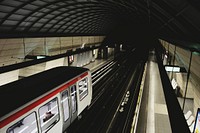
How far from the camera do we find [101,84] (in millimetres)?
17578

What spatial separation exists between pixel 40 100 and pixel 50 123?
1.00m

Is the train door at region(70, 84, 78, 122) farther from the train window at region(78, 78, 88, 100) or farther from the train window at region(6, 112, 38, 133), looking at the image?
the train window at region(6, 112, 38, 133)

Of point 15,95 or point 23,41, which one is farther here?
point 23,41

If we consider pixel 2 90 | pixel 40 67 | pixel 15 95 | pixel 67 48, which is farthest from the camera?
pixel 67 48

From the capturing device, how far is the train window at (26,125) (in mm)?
4415

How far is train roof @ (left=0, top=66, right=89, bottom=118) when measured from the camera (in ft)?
15.5

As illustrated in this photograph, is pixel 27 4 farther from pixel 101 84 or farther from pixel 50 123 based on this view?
pixel 50 123

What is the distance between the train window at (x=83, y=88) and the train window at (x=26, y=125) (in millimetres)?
3305

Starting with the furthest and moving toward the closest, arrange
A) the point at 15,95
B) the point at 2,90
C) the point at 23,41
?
the point at 23,41 → the point at 2,90 → the point at 15,95

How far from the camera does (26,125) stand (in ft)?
15.7

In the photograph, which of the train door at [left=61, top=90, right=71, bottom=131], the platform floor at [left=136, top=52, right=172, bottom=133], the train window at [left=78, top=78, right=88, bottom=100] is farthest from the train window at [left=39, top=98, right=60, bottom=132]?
the platform floor at [left=136, top=52, right=172, bottom=133]

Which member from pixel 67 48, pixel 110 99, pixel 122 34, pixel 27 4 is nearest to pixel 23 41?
pixel 27 4

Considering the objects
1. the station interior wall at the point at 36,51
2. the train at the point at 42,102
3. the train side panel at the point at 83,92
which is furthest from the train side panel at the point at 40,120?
the station interior wall at the point at 36,51

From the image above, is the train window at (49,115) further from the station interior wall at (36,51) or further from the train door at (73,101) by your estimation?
the station interior wall at (36,51)
